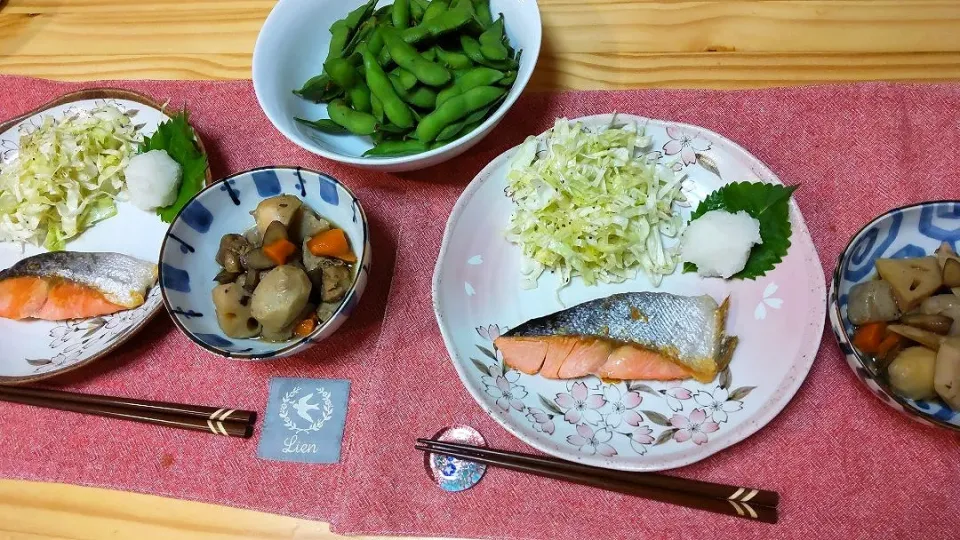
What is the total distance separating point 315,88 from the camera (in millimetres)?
2047

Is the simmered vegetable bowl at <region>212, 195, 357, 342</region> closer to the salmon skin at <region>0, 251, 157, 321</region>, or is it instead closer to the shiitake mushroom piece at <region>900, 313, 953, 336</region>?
the salmon skin at <region>0, 251, 157, 321</region>

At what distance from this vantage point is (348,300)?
1658 millimetres

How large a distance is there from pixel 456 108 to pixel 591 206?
0.51 metres

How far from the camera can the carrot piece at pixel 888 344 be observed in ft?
4.95

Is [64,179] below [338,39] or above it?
below

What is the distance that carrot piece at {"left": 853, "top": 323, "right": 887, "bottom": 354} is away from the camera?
152cm

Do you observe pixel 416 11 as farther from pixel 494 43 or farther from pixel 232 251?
pixel 232 251

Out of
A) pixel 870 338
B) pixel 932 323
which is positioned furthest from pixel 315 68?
pixel 932 323

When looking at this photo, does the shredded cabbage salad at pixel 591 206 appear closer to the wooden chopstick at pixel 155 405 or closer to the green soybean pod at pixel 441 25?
the green soybean pod at pixel 441 25

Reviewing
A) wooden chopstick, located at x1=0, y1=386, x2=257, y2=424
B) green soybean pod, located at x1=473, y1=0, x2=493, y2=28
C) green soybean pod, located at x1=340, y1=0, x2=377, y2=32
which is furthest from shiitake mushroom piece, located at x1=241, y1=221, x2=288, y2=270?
green soybean pod, located at x1=473, y1=0, x2=493, y2=28

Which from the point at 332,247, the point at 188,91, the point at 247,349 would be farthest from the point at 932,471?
the point at 188,91

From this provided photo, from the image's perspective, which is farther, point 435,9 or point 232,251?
point 435,9

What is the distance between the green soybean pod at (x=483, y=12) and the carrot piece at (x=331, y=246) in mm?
862

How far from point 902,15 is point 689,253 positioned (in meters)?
1.26
